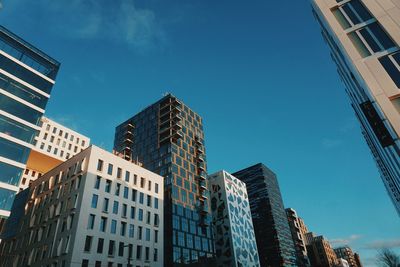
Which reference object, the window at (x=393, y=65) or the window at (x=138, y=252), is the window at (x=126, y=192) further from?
the window at (x=393, y=65)

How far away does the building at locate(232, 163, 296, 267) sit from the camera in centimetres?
13062

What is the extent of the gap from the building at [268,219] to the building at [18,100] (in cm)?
11574

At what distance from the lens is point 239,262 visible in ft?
282

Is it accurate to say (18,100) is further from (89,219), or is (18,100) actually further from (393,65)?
(393,65)

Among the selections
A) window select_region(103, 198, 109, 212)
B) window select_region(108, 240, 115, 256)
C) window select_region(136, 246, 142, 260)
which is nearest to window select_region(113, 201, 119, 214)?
window select_region(103, 198, 109, 212)

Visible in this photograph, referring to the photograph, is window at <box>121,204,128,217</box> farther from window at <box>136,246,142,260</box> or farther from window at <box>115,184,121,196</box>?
window at <box>136,246,142,260</box>

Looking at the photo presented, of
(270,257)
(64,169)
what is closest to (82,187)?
(64,169)

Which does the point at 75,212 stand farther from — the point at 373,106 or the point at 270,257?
the point at 270,257

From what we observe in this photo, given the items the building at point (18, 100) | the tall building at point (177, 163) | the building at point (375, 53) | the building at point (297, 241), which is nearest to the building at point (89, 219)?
the building at point (18, 100)

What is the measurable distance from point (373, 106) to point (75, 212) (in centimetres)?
4461

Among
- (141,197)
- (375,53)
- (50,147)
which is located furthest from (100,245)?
(50,147)

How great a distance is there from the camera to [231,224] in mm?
91438

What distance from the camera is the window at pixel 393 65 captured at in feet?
63.2

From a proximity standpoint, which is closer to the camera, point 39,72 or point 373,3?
point 373,3
